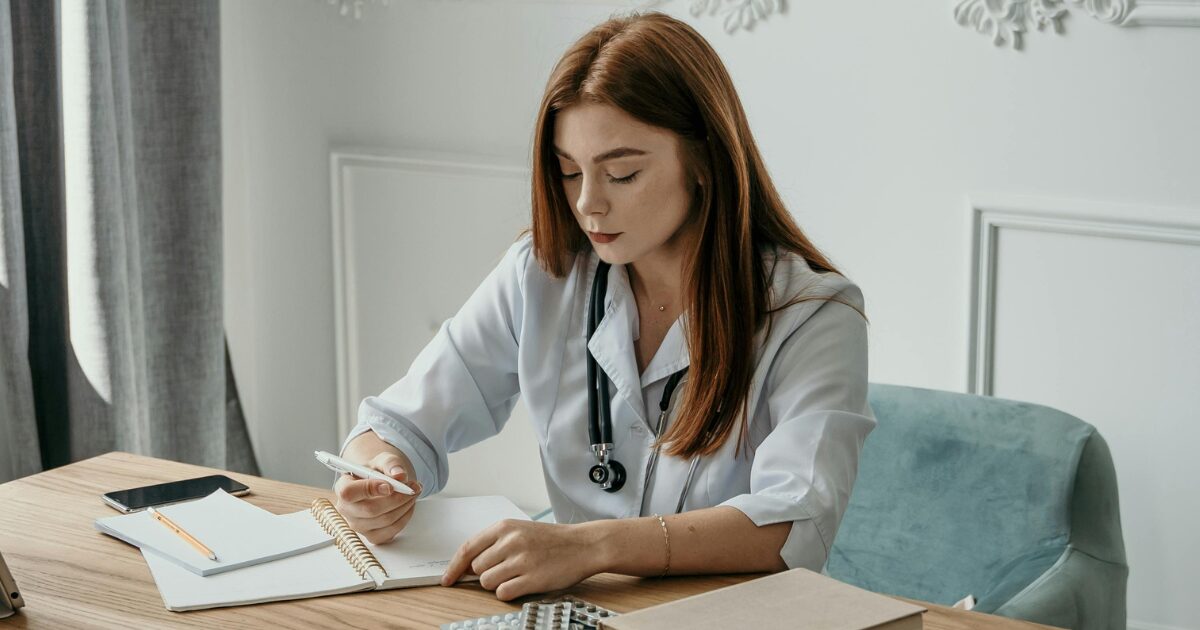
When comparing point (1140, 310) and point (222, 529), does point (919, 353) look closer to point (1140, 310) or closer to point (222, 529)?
point (1140, 310)

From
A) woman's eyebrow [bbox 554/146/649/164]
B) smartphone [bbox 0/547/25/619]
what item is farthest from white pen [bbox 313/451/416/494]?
woman's eyebrow [bbox 554/146/649/164]

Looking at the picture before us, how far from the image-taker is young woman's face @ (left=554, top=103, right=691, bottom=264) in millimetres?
1674

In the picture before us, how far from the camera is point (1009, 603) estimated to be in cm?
188

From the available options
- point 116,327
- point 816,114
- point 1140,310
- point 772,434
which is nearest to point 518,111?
point 816,114

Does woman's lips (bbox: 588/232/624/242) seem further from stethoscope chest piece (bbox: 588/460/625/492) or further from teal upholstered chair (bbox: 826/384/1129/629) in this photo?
teal upholstered chair (bbox: 826/384/1129/629)

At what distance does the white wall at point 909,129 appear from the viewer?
2.46m

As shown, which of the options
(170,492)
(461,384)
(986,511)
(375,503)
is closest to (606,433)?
(461,384)

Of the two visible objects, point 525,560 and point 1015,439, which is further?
point 1015,439

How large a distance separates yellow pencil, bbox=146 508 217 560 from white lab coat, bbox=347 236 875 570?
0.91ft

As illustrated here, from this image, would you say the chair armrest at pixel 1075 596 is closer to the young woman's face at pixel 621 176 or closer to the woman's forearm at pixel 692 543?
the woman's forearm at pixel 692 543

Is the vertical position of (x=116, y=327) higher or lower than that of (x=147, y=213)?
lower

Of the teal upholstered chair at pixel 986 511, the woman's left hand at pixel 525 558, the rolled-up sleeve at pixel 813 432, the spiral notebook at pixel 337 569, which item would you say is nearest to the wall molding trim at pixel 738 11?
the teal upholstered chair at pixel 986 511

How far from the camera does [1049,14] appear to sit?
247 cm

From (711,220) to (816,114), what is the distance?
42.4 inches
